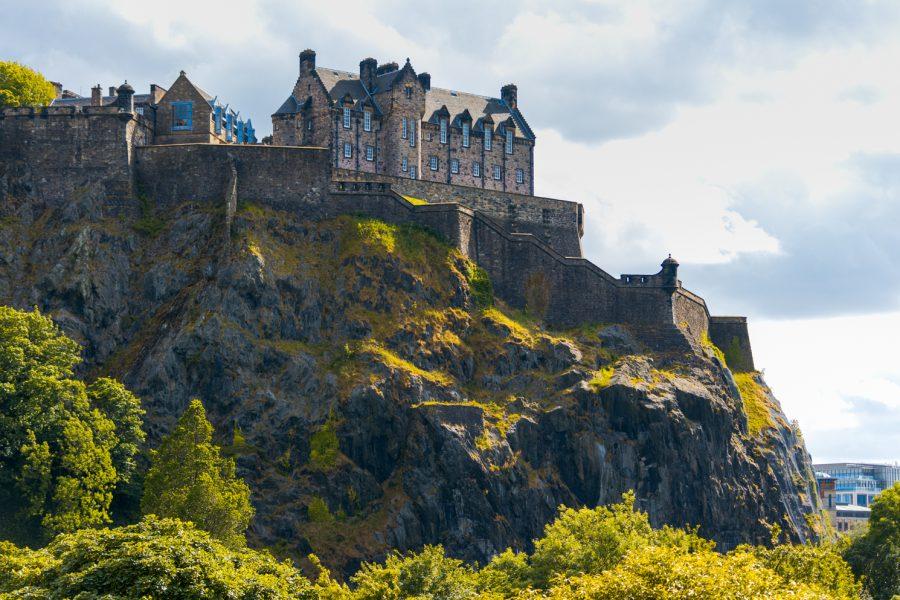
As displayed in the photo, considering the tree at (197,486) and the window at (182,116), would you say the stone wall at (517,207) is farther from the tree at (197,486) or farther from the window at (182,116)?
the tree at (197,486)

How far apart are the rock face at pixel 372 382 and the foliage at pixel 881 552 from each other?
10206 mm

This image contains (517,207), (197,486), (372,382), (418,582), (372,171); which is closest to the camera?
(418,582)

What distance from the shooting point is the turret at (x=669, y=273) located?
112438 millimetres

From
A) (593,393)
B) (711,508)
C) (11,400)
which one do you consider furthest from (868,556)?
(11,400)

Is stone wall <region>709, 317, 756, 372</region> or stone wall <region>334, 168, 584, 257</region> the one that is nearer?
stone wall <region>334, 168, 584, 257</region>

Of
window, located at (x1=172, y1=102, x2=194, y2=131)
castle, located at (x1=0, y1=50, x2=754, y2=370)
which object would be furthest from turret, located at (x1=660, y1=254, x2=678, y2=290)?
window, located at (x1=172, y1=102, x2=194, y2=131)

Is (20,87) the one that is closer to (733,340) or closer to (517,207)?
(517,207)

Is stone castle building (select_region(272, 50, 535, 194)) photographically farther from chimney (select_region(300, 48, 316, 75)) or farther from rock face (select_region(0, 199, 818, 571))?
rock face (select_region(0, 199, 818, 571))

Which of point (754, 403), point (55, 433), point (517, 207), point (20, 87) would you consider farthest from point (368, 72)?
point (55, 433)

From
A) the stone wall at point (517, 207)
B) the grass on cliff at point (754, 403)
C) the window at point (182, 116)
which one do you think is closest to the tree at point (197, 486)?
the window at point (182, 116)

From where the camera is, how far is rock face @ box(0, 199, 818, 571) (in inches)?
3612

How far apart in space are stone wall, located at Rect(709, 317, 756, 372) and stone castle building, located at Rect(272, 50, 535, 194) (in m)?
19.3

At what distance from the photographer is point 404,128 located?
395 feet

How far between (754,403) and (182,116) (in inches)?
1903
